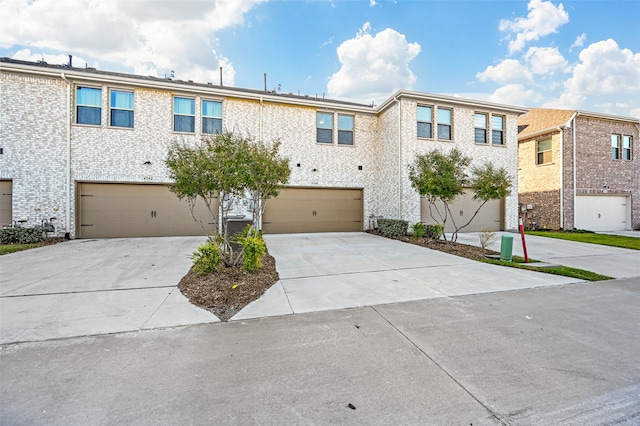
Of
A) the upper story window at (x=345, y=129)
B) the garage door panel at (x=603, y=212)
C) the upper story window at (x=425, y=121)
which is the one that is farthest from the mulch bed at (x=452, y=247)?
the garage door panel at (x=603, y=212)

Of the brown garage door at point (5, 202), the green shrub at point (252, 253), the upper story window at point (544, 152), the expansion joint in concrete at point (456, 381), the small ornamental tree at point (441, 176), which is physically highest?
the upper story window at point (544, 152)

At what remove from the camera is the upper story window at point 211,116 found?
12297mm

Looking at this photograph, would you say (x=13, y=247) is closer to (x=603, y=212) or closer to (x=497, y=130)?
(x=497, y=130)

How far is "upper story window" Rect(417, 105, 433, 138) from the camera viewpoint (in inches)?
515

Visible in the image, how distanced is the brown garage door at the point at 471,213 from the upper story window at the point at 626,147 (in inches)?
354

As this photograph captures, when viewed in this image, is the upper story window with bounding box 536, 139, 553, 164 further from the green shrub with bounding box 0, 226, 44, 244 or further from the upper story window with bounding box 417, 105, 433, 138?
the green shrub with bounding box 0, 226, 44, 244

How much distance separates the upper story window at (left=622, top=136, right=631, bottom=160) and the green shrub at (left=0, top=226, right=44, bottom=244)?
93.9 feet

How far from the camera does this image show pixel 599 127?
1575 centimetres

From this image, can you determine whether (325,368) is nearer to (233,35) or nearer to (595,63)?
(233,35)

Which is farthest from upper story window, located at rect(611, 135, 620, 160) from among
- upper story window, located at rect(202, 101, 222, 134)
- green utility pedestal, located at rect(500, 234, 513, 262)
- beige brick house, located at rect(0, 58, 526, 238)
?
upper story window, located at rect(202, 101, 222, 134)

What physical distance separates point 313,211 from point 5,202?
1181 cm

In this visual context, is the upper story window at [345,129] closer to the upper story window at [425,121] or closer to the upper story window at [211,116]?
the upper story window at [425,121]

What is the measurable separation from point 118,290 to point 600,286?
359 inches

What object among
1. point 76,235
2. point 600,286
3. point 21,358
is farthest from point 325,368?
point 76,235
